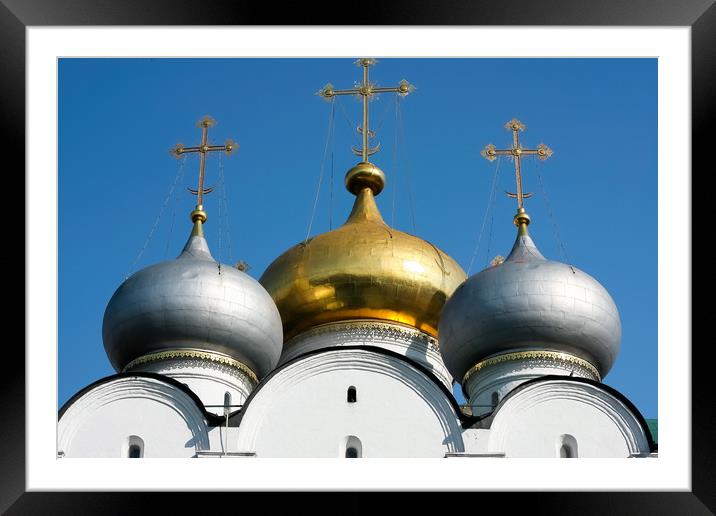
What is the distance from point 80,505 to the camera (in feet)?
13.9

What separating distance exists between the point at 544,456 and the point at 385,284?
2725 mm

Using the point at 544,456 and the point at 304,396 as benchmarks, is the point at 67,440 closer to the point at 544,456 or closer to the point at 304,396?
the point at 304,396

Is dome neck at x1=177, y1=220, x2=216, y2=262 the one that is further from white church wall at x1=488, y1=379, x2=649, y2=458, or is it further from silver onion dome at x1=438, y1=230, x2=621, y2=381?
white church wall at x1=488, y1=379, x2=649, y2=458

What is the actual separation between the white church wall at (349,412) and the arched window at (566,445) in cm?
71

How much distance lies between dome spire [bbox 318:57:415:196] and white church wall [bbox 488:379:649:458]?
13.6 ft

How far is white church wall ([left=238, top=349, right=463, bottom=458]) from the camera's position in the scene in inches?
342

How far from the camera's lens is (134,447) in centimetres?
887

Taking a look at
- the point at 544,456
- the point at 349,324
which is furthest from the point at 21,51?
the point at 349,324

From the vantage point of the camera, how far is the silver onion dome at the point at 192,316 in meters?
9.73

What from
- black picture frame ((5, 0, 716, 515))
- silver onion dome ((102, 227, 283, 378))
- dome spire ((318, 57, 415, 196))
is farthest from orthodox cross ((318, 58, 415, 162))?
black picture frame ((5, 0, 716, 515))

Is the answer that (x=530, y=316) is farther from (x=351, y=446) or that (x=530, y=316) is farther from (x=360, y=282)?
(x=360, y=282)

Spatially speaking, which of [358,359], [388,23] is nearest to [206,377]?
[358,359]

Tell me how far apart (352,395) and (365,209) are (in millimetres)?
3716

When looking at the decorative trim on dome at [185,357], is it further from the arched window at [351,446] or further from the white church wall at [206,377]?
the arched window at [351,446]
